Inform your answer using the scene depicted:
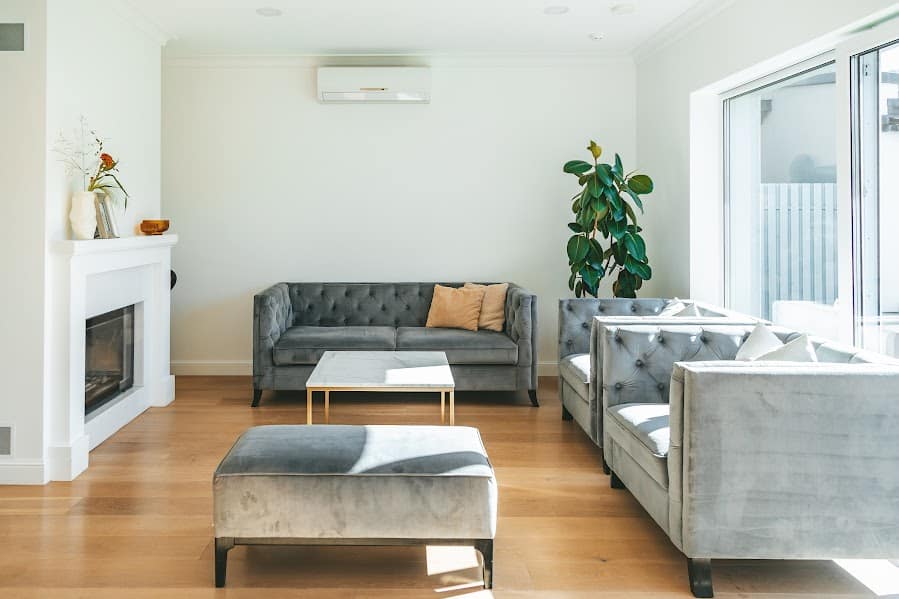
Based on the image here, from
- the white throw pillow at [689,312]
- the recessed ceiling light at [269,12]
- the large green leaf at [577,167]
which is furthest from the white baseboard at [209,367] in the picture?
the white throw pillow at [689,312]

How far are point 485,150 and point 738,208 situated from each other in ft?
7.37

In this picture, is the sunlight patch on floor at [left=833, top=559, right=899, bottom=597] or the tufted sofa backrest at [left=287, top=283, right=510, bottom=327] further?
the tufted sofa backrest at [left=287, top=283, right=510, bottom=327]

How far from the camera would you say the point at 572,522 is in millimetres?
3389

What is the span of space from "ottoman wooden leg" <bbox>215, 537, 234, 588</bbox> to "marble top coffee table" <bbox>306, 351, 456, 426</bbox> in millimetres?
1613

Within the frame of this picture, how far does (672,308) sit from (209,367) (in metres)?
3.92

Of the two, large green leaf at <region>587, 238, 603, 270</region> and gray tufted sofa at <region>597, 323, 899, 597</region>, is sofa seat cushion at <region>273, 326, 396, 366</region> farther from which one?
gray tufted sofa at <region>597, 323, 899, 597</region>

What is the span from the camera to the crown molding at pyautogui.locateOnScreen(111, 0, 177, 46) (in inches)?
193

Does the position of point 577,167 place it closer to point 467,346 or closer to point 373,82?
point 467,346

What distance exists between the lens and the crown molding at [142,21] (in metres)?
4.91

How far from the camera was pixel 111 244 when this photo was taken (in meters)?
4.39

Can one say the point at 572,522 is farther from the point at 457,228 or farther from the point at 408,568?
the point at 457,228

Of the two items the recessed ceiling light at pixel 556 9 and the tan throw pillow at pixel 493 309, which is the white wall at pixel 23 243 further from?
the tan throw pillow at pixel 493 309

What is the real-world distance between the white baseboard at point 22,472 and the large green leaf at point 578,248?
376 centimetres

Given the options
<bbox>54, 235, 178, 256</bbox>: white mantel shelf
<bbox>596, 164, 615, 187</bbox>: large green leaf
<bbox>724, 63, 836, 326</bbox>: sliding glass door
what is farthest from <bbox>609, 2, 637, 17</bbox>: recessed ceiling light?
<bbox>54, 235, 178, 256</bbox>: white mantel shelf
